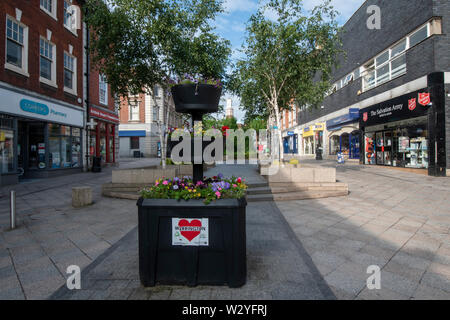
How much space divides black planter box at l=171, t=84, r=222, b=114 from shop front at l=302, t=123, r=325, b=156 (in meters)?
26.6

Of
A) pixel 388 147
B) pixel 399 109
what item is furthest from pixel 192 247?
pixel 388 147

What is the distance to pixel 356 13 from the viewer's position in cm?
1980

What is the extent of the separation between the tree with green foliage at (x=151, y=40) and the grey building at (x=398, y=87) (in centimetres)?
565

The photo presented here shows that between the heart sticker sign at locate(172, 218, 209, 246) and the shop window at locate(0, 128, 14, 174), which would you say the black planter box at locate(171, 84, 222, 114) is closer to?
the heart sticker sign at locate(172, 218, 209, 246)

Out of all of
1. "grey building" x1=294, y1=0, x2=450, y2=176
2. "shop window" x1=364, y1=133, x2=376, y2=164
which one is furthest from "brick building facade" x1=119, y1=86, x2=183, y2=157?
"shop window" x1=364, y1=133, x2=376, y2=164

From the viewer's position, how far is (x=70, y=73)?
576 inches

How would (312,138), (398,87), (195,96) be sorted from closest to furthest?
(195,96)
(398,87)
(312,138)

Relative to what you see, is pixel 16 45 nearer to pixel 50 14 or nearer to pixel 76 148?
pixel 50 14

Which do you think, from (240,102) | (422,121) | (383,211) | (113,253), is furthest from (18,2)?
(422,121)

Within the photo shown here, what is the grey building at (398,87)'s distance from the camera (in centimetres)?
1157

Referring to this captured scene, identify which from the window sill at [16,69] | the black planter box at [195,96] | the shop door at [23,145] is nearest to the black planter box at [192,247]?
the black planter box at [195,96]

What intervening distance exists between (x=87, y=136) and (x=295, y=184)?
14321 millimetres

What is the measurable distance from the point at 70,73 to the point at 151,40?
9272mm
